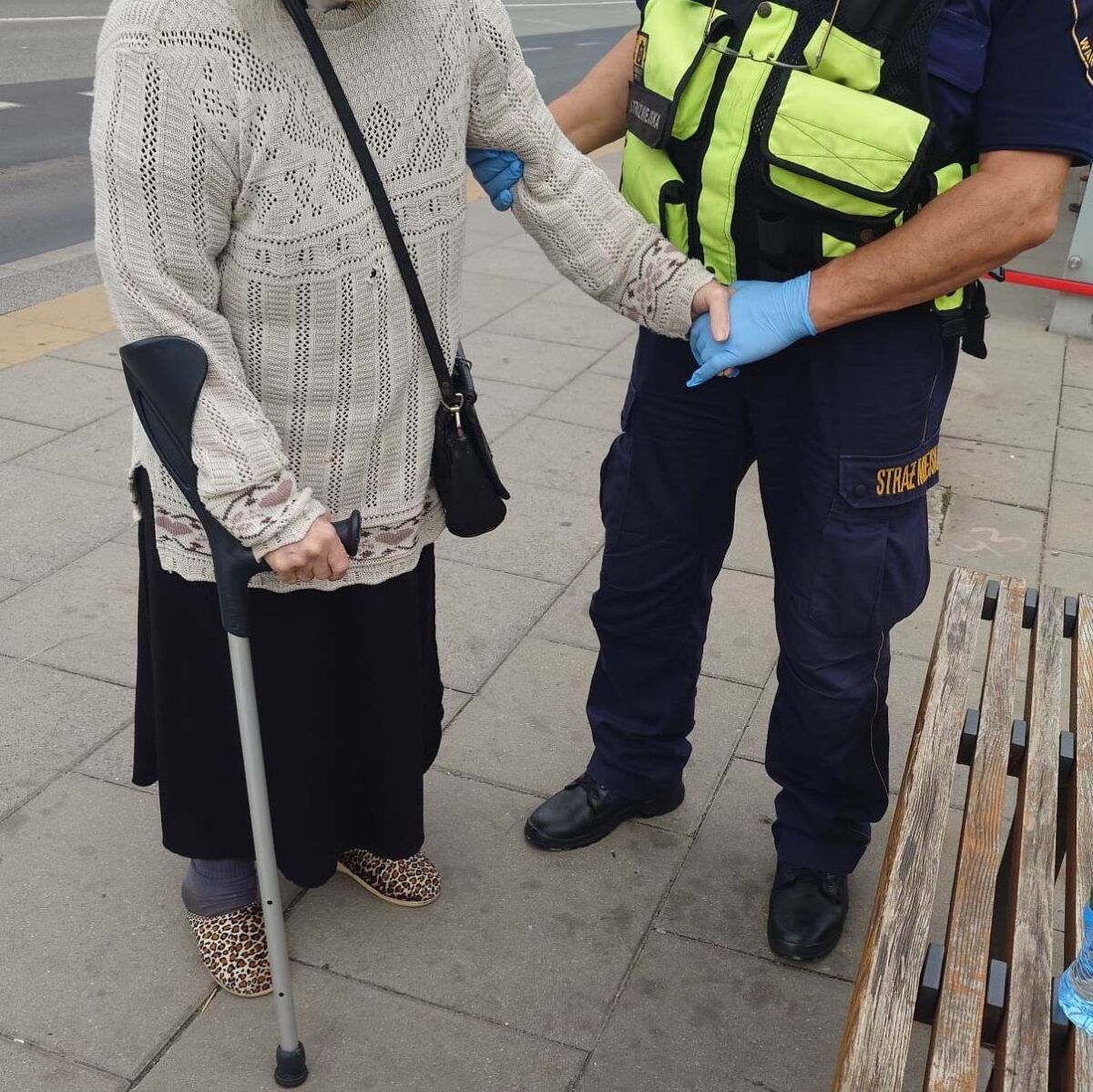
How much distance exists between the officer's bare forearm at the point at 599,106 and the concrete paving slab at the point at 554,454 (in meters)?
2.07

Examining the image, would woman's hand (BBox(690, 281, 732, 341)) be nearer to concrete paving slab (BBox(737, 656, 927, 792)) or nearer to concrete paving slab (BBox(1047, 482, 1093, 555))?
concrete paving slab (BBox(737, 656, 927, 792))

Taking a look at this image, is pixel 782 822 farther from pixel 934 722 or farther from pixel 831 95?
pixel 831 95

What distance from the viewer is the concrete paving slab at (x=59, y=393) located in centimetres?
512

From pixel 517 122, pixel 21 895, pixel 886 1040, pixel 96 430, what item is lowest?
pixel 96 430

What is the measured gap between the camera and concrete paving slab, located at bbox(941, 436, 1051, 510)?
16.3 feet

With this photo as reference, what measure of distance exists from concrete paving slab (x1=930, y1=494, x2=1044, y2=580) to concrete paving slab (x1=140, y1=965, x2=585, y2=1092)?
97.5 inches

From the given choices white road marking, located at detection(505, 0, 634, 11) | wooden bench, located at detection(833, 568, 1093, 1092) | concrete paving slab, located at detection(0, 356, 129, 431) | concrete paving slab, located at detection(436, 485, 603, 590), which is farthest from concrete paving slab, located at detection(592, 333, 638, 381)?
white road marking, located at detection(505, 0, 634, 11)

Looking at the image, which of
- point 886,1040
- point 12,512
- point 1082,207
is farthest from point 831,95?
point 1082,207

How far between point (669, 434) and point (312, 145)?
0.97 meters

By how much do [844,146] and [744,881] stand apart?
1554 mm

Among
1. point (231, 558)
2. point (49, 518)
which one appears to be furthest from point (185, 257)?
point (49, 518)

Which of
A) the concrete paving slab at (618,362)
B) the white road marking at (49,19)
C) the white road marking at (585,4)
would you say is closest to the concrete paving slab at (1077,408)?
the concrete paving slab at (618,362)

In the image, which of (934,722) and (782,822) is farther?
(782,822)

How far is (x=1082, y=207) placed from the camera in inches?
273
